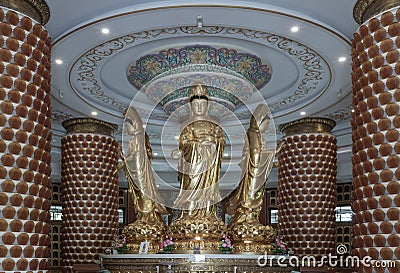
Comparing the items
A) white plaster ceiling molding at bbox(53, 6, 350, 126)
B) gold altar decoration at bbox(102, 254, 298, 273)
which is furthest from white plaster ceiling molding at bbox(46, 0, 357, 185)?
gold altar decoration at bbox(102, 254, 298, 273)

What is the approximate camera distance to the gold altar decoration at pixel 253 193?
7.80 m

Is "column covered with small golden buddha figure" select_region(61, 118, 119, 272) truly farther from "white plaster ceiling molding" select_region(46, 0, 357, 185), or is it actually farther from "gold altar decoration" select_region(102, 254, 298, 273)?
"gold altar decoration" select_region(102, 254, 298, 273)

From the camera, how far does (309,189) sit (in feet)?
36.7

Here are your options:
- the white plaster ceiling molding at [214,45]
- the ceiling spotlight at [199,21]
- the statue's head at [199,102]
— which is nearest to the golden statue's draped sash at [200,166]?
the statue's head at [199,102]

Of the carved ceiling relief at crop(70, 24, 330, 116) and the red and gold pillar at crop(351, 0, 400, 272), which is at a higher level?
the carved ceiling relief at crop(70, 24, 330, 116)

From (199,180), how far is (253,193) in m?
1.00

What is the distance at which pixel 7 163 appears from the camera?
5117mm

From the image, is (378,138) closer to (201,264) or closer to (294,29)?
(294,29)

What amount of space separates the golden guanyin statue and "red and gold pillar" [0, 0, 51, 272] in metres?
2.77

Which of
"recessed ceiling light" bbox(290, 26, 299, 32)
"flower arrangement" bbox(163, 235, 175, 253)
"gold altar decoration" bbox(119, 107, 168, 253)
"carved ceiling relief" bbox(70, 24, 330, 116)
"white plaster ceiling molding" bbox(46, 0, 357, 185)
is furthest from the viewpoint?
"gold altar decoration" bbox(119, 107, 168, 253)

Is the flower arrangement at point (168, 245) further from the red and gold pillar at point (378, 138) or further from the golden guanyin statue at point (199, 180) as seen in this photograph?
the red and gold pillar at point (378, 138)

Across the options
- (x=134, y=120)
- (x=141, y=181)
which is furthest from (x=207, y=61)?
(x=141, y=181)

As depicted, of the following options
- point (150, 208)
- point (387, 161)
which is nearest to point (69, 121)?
point (150, 208)

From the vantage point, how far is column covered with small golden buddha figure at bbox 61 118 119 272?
1105 centimetres
